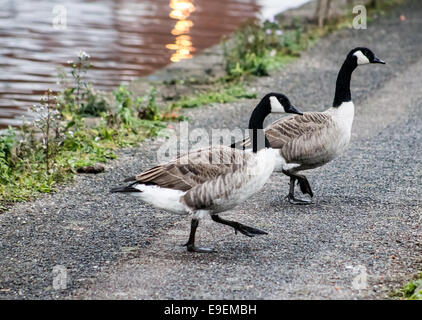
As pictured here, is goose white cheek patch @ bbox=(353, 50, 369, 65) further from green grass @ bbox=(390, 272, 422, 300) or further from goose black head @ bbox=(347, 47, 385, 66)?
green grass @ bbox=(390, 272, 422, 300)

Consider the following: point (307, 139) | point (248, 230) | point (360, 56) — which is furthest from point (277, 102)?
point (360, 56)

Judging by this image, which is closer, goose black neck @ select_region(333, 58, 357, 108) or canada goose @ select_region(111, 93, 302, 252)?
canada goose @ select_region(111, 93, 302, 252)

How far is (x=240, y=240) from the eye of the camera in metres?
6.80

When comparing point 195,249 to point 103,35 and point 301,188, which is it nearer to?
point 301,188

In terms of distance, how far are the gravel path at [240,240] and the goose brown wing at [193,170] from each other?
0.67m

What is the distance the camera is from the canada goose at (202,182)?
619 cm

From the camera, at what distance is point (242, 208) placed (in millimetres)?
7777

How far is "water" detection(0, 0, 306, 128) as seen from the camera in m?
14.3

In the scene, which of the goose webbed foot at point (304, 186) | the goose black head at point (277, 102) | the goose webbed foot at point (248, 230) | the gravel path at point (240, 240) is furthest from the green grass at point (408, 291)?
the goose webbed foot at point (304, 186)

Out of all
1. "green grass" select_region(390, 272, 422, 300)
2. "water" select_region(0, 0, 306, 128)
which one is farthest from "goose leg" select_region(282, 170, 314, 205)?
"water" select_region(0, 0, 306, 128)

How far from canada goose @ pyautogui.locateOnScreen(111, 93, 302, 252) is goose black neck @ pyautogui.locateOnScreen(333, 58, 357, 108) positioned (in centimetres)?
195

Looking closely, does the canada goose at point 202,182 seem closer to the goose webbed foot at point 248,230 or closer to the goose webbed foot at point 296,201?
the goose webbed foot at point 248,230
